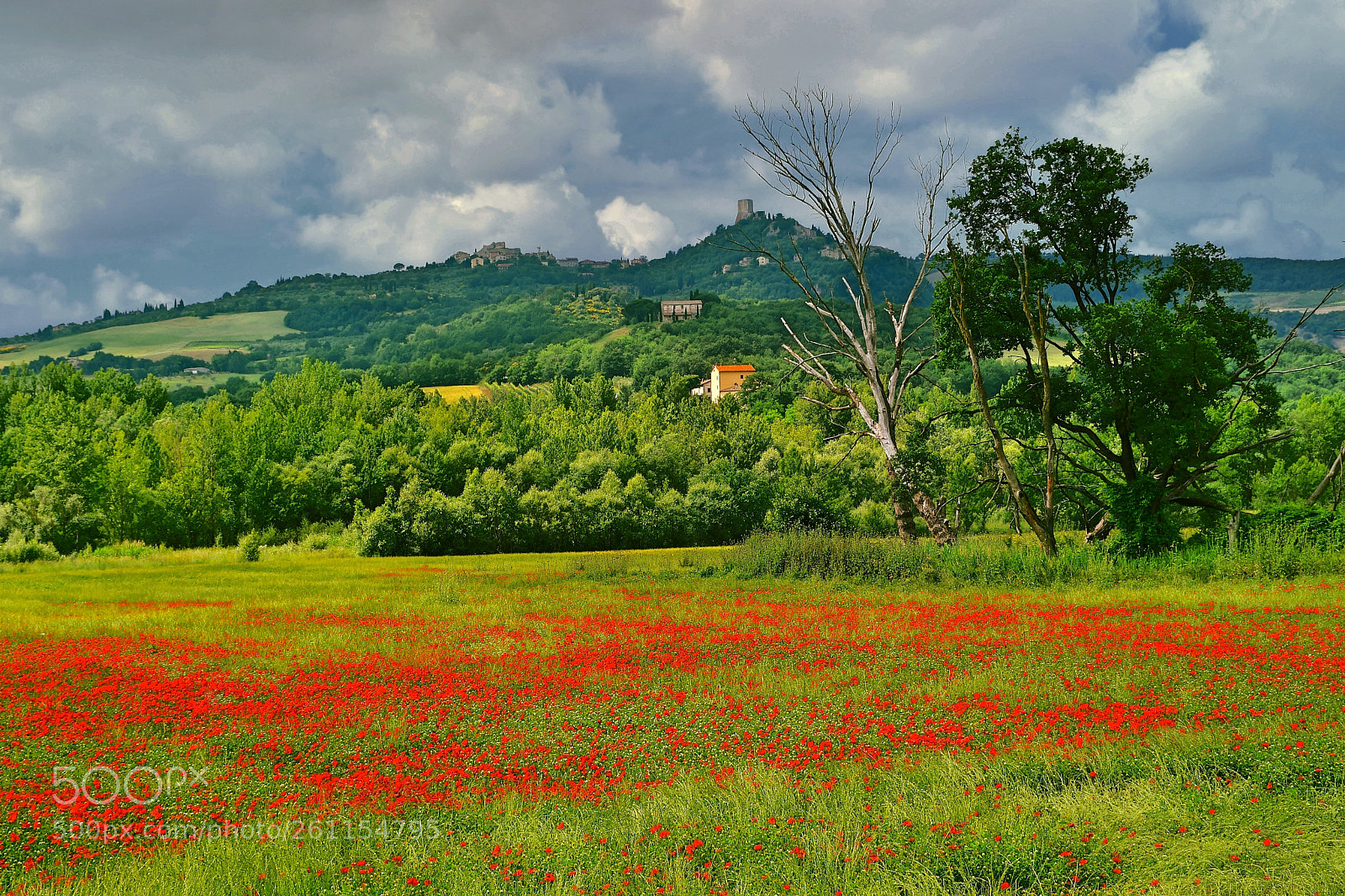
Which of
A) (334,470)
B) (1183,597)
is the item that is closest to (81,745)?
(1183,597)

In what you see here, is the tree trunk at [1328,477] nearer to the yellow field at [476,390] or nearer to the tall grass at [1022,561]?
the tall grass at [1022,561]

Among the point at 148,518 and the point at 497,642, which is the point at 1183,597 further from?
the point at 148,518

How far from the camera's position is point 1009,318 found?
27.9 meters

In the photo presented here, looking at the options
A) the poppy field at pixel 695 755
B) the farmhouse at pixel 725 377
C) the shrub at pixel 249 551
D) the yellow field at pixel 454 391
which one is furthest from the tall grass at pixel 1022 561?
the farmhouse at pixel 725 377

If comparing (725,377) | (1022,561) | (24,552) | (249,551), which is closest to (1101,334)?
(1022,561)

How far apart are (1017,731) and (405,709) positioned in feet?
27.0

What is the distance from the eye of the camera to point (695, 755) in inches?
356

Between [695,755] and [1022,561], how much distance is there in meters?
18.3

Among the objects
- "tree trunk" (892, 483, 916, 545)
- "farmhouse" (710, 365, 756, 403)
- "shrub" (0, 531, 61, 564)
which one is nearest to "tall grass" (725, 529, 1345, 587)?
"tree trunk" (892, 483, 916, 545)

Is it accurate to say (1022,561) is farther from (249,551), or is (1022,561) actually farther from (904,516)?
(249,551)

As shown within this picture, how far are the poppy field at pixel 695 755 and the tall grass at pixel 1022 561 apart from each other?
410 centimetres

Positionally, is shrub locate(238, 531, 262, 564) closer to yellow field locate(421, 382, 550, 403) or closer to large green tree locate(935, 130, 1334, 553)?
large green tree locate(935, 130, 1334, 553)

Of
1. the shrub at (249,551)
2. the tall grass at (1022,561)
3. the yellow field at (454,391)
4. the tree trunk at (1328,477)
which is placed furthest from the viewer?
the yellow field at (454,391)

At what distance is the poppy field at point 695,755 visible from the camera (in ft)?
19.5
